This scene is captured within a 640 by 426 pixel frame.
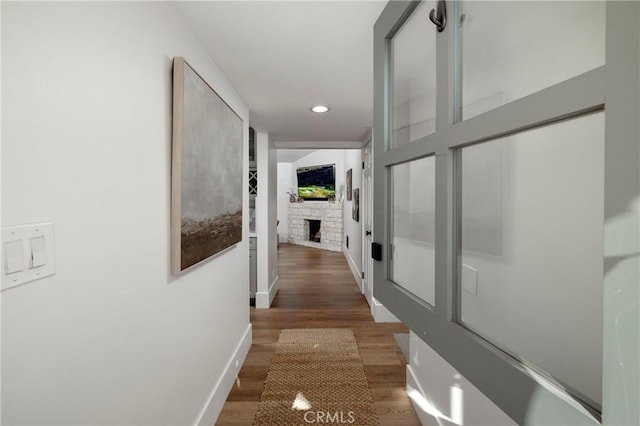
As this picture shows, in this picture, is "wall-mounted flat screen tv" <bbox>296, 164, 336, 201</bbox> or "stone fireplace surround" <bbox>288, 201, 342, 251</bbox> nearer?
"stone fireplace surround" <bbox>288, 201, 342, 251</bbox>

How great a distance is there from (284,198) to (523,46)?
992cm

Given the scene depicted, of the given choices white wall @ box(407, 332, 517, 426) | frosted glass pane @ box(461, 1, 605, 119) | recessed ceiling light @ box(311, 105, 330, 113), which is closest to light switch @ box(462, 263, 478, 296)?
frosted glass pane @ box(461, 1, 605, 119)

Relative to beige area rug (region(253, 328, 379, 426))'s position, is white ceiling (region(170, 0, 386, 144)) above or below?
above

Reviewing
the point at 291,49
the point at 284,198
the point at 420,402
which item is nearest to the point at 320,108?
the point at 291,49

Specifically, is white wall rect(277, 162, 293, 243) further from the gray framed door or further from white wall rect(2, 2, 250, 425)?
the gray framed door

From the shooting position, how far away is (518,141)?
2.01ft

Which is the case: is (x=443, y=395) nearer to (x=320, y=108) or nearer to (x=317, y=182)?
(x=320, y=108)

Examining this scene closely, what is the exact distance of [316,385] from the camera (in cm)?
229

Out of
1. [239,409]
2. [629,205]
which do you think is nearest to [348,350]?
[239,409]

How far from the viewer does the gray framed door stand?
407mm

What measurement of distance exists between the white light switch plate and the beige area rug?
1705 millimetres

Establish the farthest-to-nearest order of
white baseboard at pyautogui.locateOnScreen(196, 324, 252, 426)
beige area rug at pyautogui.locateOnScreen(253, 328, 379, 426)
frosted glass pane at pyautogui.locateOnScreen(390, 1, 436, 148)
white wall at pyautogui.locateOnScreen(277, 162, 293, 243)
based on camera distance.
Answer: white wall at pyautogui.locateOnScreen(277, 162, 293, 243) → beige area rug at pyautogui.locateOnScreen(253, 328, 379, 426) → white baseboard at pyautogui.locateOnScreen(196, 324, 252, 426) → frosted glass pane at pyautogui.locateOnScreen(390, 1, 436, 148)

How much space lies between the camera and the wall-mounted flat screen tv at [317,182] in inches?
352

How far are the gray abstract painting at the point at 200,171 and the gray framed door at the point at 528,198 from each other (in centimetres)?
98
